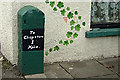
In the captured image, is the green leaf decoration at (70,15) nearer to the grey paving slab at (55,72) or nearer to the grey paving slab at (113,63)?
the grey paving slab at (55,72)

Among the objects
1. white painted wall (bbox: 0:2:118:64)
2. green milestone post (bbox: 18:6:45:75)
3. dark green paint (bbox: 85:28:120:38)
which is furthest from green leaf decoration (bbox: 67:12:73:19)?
green milestone post (bbox: 18:6:45:75)

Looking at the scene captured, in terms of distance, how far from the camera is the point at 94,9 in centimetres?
577

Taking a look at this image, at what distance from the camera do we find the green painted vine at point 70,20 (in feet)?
17.1

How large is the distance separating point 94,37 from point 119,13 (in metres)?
1.01

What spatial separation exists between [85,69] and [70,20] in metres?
1.13

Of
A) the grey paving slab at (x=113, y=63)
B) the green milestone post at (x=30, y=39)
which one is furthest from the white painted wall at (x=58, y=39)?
the green milestone post at (x=30, y=39)

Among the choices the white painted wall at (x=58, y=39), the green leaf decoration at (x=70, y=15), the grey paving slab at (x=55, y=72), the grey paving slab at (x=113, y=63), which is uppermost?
the green leaf decoration at (x=70, y=15)

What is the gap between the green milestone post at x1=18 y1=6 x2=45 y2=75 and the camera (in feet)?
14.7

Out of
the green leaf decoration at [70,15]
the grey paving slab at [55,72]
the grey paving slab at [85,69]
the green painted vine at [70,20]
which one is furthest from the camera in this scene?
the green leaf decoration at [70,15]

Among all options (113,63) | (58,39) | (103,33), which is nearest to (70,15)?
(58,39)

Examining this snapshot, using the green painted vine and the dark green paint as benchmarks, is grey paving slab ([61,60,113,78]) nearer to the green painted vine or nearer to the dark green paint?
the green painted vine

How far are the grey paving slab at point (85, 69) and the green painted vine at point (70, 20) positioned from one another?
482mm

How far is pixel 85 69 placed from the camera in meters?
5.22

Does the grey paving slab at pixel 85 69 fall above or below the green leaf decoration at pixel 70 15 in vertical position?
below
